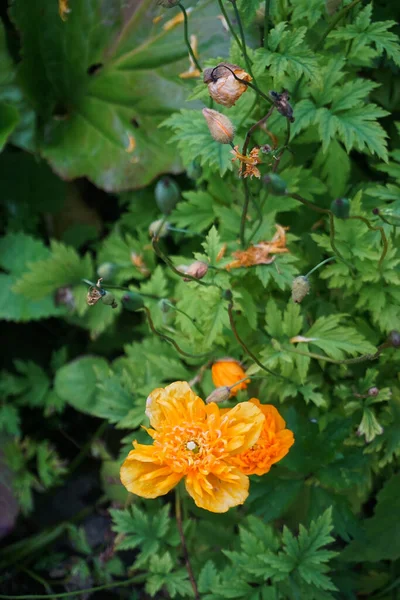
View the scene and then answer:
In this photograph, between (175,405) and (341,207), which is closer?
(175,405)

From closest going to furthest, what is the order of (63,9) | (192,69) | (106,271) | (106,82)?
(106,271) → (192,69) → (63,9) → (106,82)

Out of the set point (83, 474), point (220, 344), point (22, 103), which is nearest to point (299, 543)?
point (220, 344)

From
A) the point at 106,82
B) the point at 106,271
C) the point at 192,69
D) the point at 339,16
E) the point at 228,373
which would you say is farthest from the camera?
the point at 106,82

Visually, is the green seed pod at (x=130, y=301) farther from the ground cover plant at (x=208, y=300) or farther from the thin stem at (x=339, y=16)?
the thin stem at (x=339, y=16)

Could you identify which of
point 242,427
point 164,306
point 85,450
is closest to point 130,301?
point 164,306

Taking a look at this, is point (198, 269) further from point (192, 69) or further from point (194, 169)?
point (192, 69)

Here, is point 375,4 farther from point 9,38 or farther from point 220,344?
point 9,38
